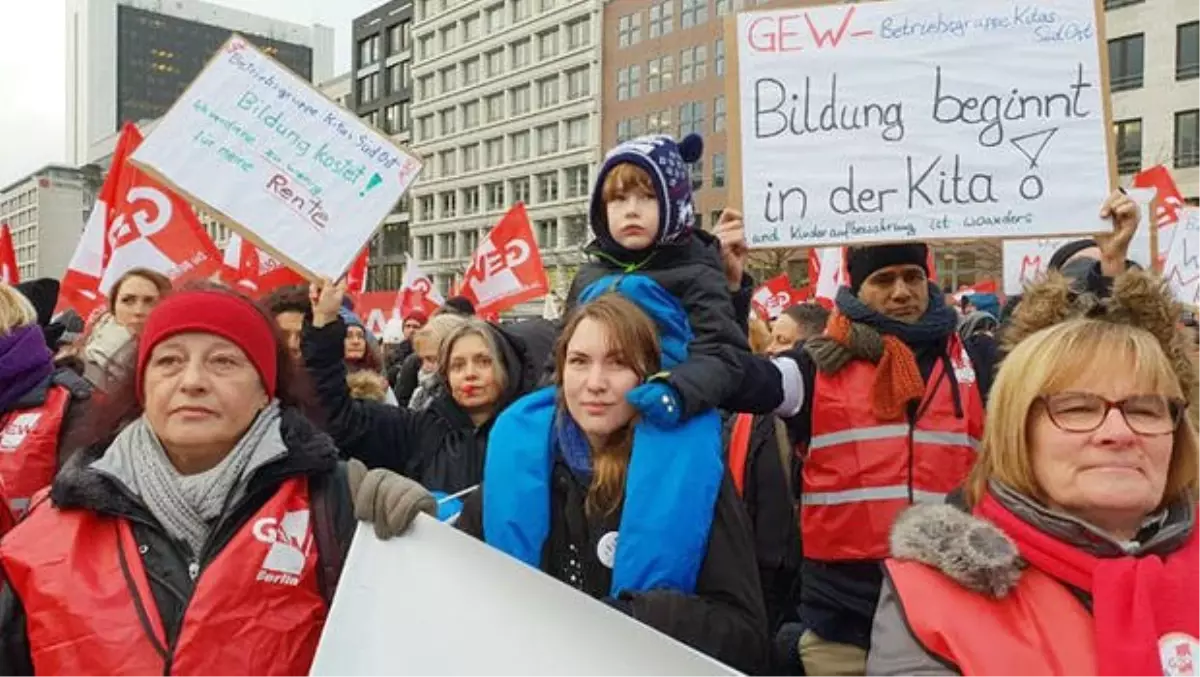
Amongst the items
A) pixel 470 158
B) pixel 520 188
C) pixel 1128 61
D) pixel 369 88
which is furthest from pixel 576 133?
pixel 1128 61

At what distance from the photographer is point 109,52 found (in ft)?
431

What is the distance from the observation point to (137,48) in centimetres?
13088

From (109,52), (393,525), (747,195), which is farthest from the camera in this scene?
(109,52)

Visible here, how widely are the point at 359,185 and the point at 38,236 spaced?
354 feet

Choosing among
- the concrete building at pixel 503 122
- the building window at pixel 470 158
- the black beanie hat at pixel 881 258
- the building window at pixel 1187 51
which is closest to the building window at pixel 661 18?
the concrete building at pixel 503 122

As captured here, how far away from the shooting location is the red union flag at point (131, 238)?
5.96m

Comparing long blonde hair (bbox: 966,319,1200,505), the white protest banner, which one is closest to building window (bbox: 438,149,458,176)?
the white protest banner

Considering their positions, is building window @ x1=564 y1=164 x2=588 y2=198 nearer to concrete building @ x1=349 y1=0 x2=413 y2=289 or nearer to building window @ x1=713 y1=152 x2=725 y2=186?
building window @ x1=713 y1=152 x2=725 y2=186

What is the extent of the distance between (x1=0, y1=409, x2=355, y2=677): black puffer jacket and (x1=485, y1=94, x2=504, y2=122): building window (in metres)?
71.2

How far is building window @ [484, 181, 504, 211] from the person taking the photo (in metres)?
70.6

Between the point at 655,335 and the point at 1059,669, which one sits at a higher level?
the point at 655,335

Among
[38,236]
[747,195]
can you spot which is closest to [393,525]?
[747,195]

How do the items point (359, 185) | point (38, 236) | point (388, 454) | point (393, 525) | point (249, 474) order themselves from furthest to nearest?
1. point (38, 236)
2. point (359, 185)
3. point (388, 454)
4. point (249, 474)
5. point (393, 525)

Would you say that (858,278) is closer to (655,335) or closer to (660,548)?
(655,335)
